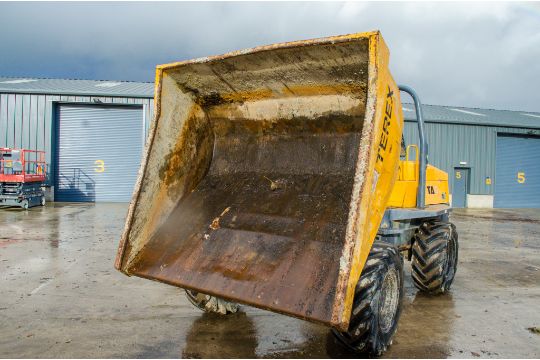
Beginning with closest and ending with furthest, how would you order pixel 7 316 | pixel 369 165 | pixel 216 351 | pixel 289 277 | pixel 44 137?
pixel 369 165, pixel 289 277, pixel 216 351, pixel 7 316, pixel 44 137

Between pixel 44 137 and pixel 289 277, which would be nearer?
pixel 289 277

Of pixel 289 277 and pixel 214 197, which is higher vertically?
pixel 214 197

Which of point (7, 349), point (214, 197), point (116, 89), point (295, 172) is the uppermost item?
point (116, 89)

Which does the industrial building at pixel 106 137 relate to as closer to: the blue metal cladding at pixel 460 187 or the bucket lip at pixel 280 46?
the blue metal cladding at pixel 460 187

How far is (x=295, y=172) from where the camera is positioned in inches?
158

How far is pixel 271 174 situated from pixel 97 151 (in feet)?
57.7

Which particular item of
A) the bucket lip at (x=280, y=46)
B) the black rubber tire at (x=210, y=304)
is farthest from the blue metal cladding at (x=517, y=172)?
the bucket lip at (x=280, y=46)

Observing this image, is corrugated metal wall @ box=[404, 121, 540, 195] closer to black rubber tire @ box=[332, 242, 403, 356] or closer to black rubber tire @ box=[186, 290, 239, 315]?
black rubber tire @ box=[186, 290, 239, 315]

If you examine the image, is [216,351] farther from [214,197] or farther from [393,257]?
[393,257]

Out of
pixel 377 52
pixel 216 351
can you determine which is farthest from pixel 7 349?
pixel 377 52

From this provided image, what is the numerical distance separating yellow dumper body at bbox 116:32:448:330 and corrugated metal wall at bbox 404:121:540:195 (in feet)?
60.7

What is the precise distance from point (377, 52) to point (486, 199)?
866 inches

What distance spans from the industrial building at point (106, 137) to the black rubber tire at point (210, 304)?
15958mm

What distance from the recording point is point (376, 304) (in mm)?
3039
